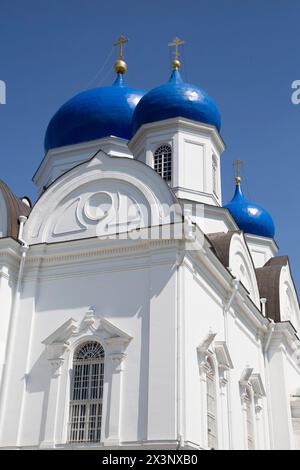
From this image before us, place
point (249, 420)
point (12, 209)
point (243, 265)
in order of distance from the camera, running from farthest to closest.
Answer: point (243, 265), point (249, 420), point (12, 209)

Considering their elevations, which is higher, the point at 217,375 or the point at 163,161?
the point at 163,161

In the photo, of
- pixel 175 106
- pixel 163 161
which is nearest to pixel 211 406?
pixel 163 161

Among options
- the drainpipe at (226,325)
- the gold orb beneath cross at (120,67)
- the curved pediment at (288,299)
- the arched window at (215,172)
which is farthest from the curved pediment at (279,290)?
the gold orb beneath cross at (120,67)

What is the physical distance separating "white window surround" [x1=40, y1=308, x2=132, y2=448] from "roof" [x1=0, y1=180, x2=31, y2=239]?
239 cm

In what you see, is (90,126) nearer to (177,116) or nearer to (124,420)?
(177,116)

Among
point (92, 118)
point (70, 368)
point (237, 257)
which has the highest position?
point (92, 118)

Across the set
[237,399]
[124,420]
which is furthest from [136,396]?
[237,399]

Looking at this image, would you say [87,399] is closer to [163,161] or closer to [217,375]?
[217,375]

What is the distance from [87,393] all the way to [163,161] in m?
6.87

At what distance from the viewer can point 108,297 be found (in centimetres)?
1173

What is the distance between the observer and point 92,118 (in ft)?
59.4

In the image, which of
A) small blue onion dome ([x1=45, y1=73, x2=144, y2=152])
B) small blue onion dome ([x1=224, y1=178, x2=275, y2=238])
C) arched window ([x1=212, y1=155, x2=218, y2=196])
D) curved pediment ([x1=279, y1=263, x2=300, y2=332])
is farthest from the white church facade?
small blue onion dome ([x1=224, y1=178, x2=275, y2=238])

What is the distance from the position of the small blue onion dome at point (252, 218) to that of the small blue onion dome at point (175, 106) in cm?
513

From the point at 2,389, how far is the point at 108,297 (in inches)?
99.5
